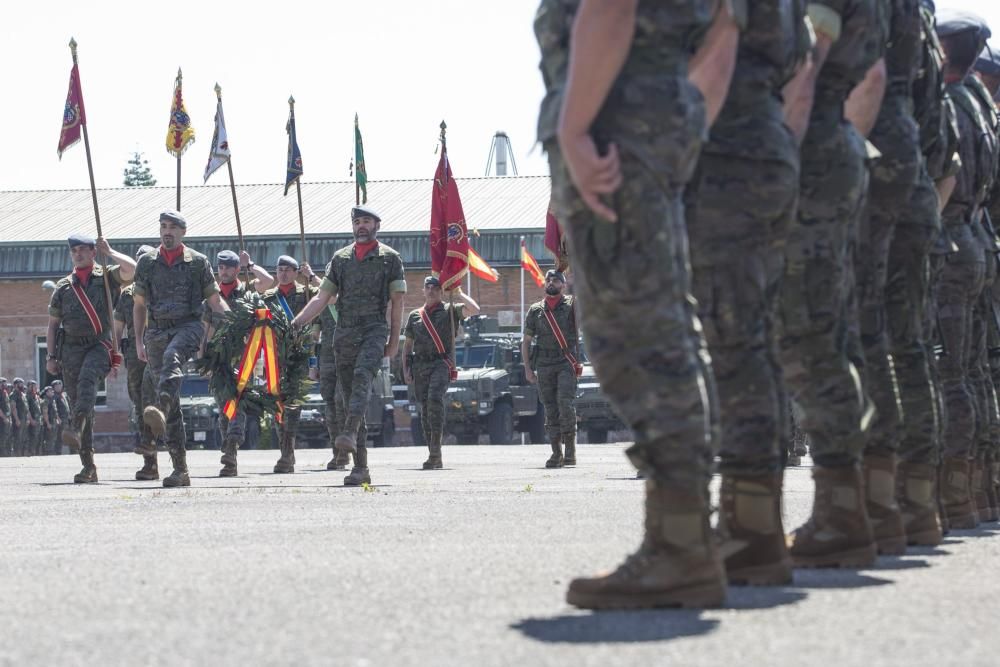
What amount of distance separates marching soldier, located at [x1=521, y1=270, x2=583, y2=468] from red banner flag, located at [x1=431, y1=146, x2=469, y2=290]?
1314mm

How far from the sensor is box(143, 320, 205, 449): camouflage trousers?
1355 cm

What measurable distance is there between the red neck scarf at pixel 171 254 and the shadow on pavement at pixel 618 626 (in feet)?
34.0

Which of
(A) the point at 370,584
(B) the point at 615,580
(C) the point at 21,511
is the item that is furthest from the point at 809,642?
(C) the point at 21,511

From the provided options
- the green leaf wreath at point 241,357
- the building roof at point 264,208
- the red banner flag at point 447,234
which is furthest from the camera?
the building roof at point 264,208

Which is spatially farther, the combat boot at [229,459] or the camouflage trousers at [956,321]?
the combat boot at [229,459]

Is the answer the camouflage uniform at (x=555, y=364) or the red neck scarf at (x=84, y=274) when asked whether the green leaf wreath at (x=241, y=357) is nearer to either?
the red neck scarf at (x=84, y=274)

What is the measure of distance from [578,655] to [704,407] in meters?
1.04

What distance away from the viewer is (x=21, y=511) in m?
9.83

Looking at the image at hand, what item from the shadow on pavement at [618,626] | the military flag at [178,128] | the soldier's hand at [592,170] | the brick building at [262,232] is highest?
the brick building at [262,232]

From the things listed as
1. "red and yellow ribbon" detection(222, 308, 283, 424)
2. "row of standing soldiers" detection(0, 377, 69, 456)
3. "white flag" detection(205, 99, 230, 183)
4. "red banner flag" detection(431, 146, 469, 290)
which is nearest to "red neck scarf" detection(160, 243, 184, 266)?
"red and yellow ribbon" detection(222, 308, 283, 424)

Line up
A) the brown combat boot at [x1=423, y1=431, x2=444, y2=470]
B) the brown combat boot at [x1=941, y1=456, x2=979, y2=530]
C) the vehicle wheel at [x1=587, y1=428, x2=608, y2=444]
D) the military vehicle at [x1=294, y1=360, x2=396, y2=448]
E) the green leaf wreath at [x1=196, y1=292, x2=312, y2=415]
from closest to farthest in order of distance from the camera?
the brown combat boot at [x1=941, y1=456, x2=979, y2=530], the green leaf wreath at [x1=196, y1=292, x2=312, y2=415], the brown combat boot at [x1=423, y1=431, x2=444, y2=470], the military vehicle at [x1=294, y1=360, x2=396, y2=448], the vehicle wheel at [x1=587, y1=428, x2=608, y2=444]

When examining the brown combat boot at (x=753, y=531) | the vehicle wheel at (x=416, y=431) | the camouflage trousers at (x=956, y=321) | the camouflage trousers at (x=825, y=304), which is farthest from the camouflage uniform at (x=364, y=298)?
the vehicle wheel at (x=416, y=431)

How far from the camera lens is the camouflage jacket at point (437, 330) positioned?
64.1 ft

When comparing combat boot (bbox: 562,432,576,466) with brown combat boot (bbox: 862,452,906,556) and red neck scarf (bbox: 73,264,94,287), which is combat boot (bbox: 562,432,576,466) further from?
brown combat boot (bbox: 862,452,906,556)
